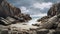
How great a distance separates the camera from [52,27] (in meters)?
25.1

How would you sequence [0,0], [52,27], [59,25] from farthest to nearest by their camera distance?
[0,0], [52,27], [59,25]

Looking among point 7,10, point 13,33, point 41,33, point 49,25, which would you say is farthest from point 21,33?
point 7,10

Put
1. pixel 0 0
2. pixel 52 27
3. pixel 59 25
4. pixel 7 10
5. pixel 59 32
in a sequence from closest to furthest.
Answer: pixel 59 32 → pixel 59 25 → pixel 52 27 → pixel 0 0 → pixel 7 10

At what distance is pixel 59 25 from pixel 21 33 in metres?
6.52

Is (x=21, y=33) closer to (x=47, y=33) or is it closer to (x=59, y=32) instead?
(x=47, y=33)

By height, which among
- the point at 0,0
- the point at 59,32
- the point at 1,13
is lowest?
the point at 59,32

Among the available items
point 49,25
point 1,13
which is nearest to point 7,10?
point 1,13

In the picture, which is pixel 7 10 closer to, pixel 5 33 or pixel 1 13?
pixel 1 13

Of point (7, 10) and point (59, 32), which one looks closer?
point (59, 32)

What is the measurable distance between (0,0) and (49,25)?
104 feet

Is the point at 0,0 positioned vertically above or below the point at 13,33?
above

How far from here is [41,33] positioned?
2233 centimetres

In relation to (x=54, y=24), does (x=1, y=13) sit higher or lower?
higher

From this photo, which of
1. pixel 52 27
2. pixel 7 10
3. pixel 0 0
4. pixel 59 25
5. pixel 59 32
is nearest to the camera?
pixel 59 32
